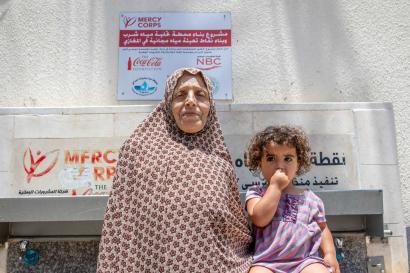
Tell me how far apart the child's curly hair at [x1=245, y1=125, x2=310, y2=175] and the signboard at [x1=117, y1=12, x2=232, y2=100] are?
109 cm

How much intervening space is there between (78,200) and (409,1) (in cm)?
299

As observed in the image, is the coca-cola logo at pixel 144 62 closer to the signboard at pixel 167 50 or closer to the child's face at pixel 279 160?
the signboard at pixel 167 50

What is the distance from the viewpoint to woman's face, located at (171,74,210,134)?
6.06 ft

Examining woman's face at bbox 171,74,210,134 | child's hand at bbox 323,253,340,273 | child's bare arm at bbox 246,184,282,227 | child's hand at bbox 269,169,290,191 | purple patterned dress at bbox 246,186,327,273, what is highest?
woman's face at bbox 171,74,210,134

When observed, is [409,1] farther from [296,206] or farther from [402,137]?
[296,206]

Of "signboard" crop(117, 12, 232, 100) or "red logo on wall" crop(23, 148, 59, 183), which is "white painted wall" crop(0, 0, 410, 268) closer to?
"signboard" crop(117, 12, 232, 100)

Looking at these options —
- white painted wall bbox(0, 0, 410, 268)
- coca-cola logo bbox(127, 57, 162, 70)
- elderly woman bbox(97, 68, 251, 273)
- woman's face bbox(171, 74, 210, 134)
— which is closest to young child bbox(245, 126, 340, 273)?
elderly woman bbox(97, 68, 251, 273)

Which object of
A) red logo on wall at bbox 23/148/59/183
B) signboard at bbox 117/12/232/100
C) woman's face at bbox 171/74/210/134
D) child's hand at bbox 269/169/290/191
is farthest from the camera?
signboard at bbox 117/12/232/100

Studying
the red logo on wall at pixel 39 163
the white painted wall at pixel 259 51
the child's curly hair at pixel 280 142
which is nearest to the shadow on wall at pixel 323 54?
the white painted wall at pixel 259 51

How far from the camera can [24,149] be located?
2.82 metres

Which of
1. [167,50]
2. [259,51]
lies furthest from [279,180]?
[167,50]

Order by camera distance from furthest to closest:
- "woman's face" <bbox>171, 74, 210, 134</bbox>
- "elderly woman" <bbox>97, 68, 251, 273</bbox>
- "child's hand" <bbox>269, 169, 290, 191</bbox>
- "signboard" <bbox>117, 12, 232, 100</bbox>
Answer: "signboard" <bbox>117, 12, 232, 100</bbox> → "woman's face" <bbox>171, 74, 210, 134</bbox> → "child's hand" <bbox>269, 169, 290, 191</bbox> → "elderly woman" <bbox>97, 68, 251, 273</bbox>

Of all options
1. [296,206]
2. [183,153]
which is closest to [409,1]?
[296,206]

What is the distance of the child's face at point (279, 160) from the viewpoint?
1842 mm
